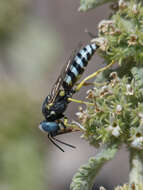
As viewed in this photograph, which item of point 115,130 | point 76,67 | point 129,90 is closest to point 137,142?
point 115,130

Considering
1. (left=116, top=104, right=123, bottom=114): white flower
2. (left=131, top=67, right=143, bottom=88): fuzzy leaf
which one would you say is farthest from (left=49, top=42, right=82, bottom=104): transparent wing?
(left=116, top=104, right=123, bottom=114): white flower

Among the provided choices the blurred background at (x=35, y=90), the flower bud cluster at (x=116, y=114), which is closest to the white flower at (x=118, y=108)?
the flower bud cluster at (x=116, y=114)

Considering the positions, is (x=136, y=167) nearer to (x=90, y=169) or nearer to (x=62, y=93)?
(x=90, y=169)

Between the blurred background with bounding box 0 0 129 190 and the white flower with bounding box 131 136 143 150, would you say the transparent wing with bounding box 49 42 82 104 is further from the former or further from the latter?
the blurred background with bounding box 0 0 129 190

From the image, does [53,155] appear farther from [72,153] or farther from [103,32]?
[103,32]

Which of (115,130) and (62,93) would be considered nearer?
(115,130)

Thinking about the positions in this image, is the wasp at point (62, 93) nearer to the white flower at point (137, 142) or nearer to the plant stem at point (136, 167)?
the plant stem at point (136, 167)

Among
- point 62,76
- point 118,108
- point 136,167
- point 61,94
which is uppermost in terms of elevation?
point 62,76
